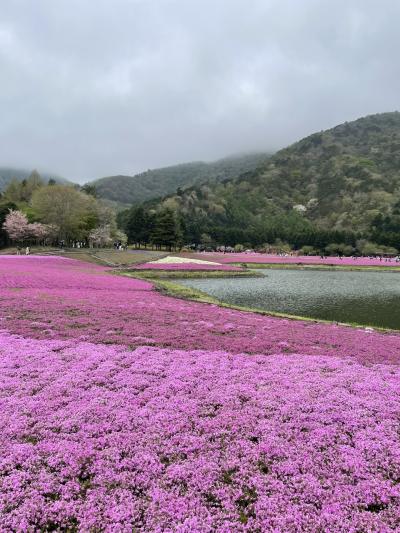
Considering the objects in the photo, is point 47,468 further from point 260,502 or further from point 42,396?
point 260,502

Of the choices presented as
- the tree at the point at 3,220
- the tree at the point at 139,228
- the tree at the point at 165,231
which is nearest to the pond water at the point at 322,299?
the tree at the point at 165,231

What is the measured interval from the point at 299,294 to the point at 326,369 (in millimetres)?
26710

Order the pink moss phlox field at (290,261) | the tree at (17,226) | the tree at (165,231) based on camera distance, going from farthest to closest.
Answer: the tree at (165,231), the tree at (17,226), the pink moss phlox field at (290,261)

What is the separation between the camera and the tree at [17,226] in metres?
87.3

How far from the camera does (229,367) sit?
13.6 meters

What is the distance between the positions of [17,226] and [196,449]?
92.3 m

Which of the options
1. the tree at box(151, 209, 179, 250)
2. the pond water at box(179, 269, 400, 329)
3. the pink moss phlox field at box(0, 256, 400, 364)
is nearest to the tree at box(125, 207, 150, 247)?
the tree at box(151, 209, 179, 250)

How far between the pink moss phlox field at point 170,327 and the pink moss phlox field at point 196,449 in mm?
3797

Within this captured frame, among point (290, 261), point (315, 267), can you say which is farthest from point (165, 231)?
point (315, 267)

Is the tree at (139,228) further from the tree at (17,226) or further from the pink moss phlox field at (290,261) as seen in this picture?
the tree at (17,226)

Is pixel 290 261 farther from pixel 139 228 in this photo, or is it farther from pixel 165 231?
pixel 139 228

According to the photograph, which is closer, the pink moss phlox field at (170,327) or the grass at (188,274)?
the pink moss phlox field at (170,327)

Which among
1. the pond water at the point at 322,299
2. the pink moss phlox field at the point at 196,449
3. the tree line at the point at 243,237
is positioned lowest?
the pond water at the point at 322,299

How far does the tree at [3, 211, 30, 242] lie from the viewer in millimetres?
87312
